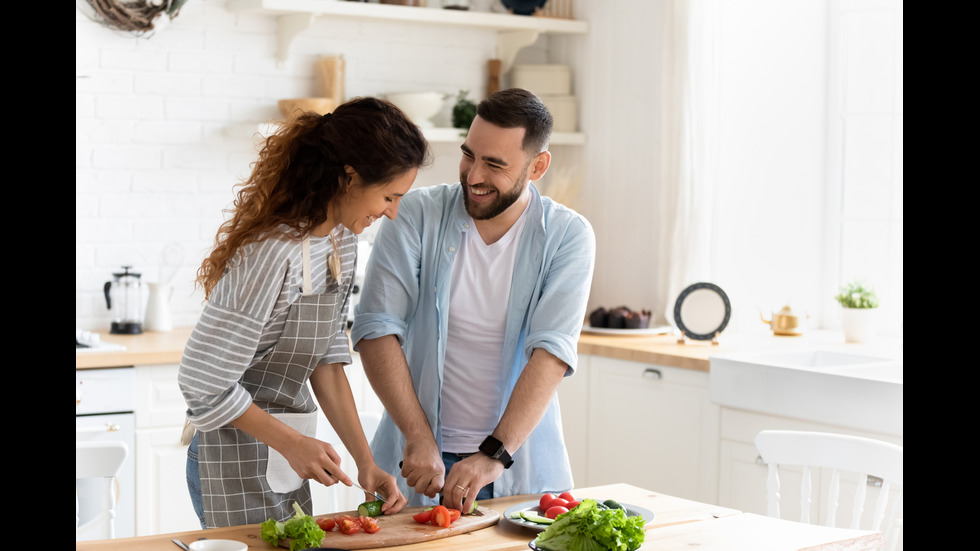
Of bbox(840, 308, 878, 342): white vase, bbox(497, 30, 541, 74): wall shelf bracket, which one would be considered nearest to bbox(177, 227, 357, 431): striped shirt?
bbox(840, 308, 878, 342): white vase

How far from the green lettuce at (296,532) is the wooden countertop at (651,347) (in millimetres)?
1787

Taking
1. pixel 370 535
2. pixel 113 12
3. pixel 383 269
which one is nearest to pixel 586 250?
pixel 383 269

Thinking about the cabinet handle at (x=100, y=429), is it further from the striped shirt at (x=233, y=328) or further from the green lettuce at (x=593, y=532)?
the green lettuce at (x=593, y=532)

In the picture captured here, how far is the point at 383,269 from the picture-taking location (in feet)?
6.98

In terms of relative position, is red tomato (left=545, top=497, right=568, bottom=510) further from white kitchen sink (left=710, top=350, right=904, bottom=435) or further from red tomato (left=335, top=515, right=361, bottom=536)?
Answer: white kitchen sink (left=710, top=350, right=904, bottom=435)

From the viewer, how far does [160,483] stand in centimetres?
334

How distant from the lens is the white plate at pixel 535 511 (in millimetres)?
1776

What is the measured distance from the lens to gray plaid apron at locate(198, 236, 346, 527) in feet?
5.86

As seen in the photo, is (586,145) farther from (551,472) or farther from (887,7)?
(551,472)

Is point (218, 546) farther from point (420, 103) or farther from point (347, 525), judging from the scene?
point (420, 103)

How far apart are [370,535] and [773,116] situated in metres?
2.90

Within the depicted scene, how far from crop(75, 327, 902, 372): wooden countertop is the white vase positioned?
38 mm

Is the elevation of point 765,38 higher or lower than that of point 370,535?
higher

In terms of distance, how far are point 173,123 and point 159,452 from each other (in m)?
1.33
